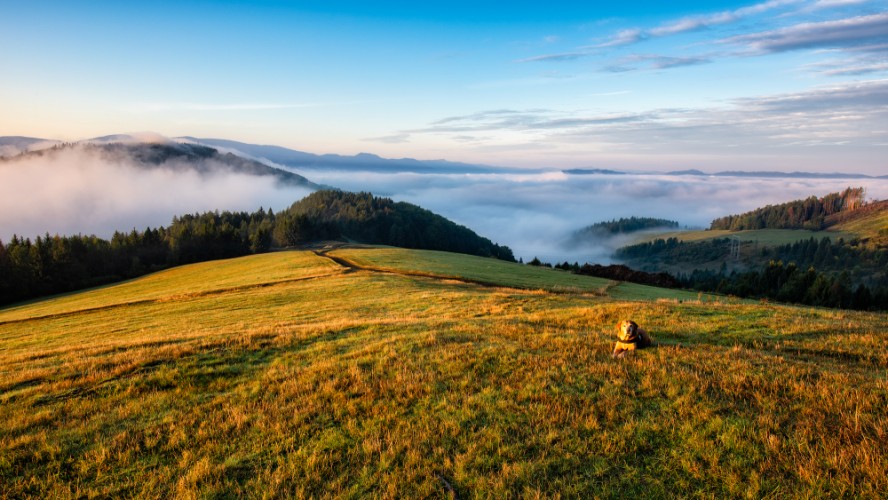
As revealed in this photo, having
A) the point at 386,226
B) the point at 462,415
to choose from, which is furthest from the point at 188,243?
the point at 462,415

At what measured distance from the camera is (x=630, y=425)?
7.41 m

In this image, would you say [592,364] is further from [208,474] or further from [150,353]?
[150,353]

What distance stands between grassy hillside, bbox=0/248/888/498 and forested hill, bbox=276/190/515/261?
11966 centimetres

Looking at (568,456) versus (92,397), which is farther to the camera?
(92,397)

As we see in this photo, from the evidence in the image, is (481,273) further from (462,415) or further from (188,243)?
(188,243)

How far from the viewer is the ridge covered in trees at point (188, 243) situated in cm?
7900

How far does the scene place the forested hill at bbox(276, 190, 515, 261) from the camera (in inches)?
5974

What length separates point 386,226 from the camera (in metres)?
166

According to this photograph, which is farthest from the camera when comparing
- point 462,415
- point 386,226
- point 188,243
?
point 386,226

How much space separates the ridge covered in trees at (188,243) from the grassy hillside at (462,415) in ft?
290

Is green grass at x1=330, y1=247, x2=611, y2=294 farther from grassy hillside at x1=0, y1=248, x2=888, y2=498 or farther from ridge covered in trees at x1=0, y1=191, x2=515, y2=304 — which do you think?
ridge covered in trees at x1=0, y1=191, x2=515, y2=304

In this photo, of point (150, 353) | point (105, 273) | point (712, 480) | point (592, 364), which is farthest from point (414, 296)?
point (105, 273)

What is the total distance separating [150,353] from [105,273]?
10262 centimetres

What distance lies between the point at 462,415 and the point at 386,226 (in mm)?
160194
